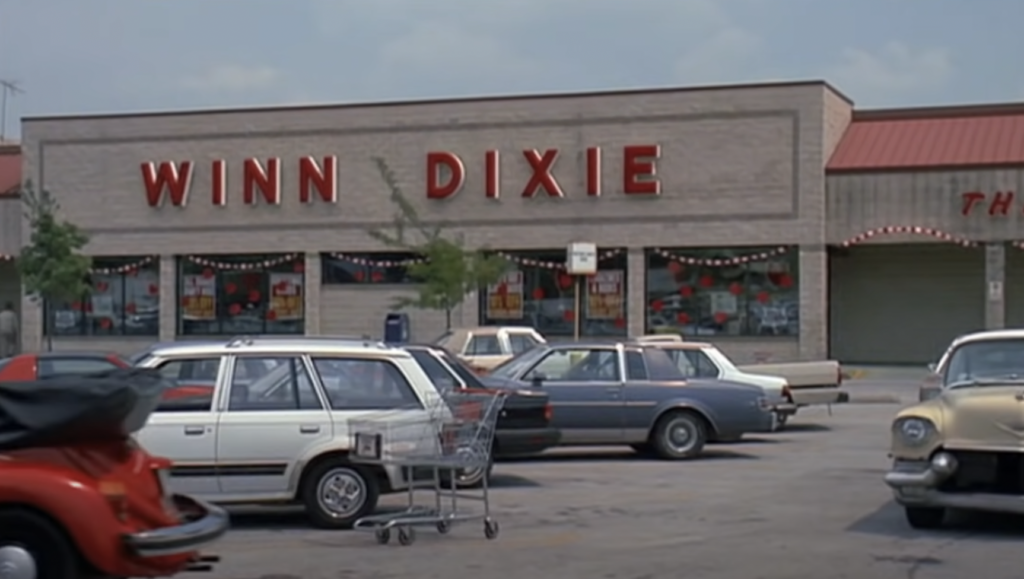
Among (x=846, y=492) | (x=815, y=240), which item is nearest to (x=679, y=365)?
(x=846, y=492)

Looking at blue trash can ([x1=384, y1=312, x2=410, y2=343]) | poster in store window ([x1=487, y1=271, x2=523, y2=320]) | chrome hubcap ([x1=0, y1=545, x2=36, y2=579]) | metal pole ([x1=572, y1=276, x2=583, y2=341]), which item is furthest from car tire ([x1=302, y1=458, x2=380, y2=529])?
poster in store window ([x1=487, y1=271, x2=523, y2=320])

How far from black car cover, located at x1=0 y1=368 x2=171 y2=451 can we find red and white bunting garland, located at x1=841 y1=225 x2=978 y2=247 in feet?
107

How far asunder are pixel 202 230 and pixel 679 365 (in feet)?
87.1

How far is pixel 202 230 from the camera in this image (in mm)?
45938

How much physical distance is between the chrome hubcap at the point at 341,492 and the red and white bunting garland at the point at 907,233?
92.2 feet

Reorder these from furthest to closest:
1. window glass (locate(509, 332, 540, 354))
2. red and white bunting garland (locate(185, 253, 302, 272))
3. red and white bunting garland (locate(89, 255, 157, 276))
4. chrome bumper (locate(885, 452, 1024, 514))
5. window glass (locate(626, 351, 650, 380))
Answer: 1. red and white bunting garland (locate(89, 255, 157, 276))
2. red and white bunting garland (locate(185, 253, 302, 272))
3. window glass (locate(509, 332, 540, 354))
4. window glass (locate(626, 351, 650, 380))
5. chrome bumper (locate(885, 452, 1024, 514))

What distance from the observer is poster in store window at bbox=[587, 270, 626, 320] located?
4275cm

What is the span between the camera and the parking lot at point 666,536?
12.3m

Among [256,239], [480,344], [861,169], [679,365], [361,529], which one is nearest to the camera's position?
[361,529]

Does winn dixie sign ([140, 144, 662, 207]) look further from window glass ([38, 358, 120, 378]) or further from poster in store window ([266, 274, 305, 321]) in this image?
window glass ([38, 358, 120, 378])

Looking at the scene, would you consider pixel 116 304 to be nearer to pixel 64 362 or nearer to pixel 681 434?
pixel 64 362

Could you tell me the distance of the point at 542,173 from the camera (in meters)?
42.7

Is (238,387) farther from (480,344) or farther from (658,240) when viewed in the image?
(658,240)

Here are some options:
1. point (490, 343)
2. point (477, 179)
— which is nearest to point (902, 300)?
point (477, 179)
